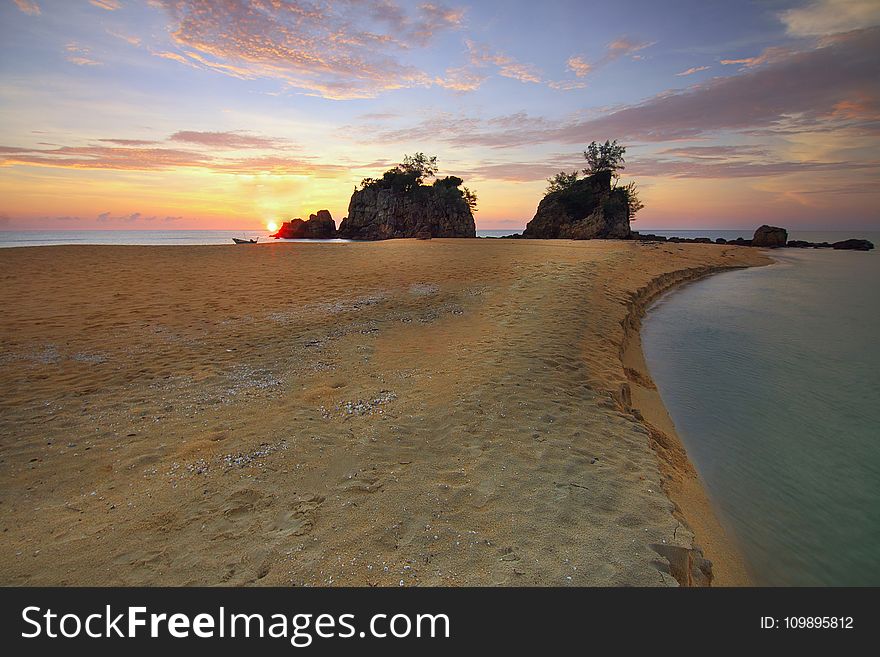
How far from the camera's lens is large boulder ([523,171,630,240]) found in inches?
2435

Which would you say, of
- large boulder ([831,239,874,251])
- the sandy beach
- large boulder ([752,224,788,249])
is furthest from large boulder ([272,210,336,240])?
large boulder ([831,239,874,251])

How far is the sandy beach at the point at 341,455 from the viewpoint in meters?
3.35

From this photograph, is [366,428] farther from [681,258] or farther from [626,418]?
[681,258]

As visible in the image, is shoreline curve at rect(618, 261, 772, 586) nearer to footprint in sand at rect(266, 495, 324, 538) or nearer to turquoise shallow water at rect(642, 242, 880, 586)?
turquoise shallow water at rect(642, 242, 880, 586)

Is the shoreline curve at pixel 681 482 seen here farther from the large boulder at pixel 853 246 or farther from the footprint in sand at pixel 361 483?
the large boulder at pixel 853 246

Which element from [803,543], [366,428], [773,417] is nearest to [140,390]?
[366,428]

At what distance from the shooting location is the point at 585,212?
66.1 metres

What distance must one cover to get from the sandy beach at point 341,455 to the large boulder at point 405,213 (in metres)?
58.6

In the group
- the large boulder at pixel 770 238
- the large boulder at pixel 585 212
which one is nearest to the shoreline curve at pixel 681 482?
the large boulder at pixel 585 212

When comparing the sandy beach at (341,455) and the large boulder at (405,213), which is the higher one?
the large boulder at (405,213)

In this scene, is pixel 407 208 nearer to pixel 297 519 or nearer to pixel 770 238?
pixel 770 238

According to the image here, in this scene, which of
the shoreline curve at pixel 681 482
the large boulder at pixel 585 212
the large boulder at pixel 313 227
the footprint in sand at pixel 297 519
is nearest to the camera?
the footprint in sand at pixel 297 519

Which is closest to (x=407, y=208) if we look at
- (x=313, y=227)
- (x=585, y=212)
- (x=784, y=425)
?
(x=313, y=227)
